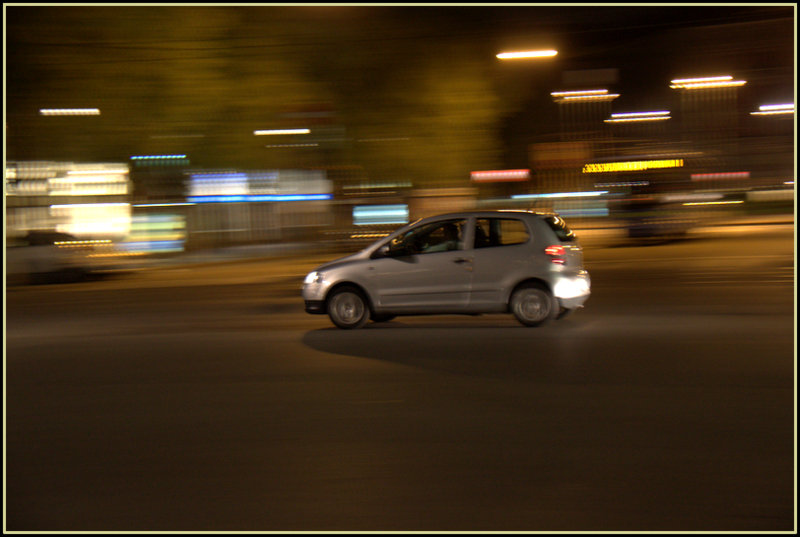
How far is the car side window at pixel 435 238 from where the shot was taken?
11047 mm

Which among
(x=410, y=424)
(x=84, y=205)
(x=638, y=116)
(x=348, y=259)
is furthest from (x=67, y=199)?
(x=638, y=116)

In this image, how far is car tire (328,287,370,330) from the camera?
11141mm

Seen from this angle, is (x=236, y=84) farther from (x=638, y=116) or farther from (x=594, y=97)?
(x=638, y=116)

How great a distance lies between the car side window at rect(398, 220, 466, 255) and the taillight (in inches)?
46.2

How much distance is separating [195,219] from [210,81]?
10.8 meters

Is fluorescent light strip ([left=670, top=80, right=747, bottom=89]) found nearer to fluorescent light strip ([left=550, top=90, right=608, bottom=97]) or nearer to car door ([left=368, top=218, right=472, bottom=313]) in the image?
fluorescent light strip ([left=550, top=90, right=608, bottom=97])

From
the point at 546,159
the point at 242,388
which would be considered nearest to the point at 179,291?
the point at 242,388

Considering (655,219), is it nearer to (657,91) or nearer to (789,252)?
(789,252)

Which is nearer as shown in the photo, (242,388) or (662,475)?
(662,475)

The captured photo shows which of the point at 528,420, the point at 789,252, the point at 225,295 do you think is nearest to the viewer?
the point at 528,420

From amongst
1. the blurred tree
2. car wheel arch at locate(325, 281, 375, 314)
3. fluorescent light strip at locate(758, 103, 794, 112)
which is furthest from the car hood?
fluorescent light strip at locate(758, 103, 794, 112)

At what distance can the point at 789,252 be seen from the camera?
2298cm

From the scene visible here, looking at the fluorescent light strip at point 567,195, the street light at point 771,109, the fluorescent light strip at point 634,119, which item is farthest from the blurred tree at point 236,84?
the street light at point 771,109

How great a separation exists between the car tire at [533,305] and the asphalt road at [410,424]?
13.9 inches
